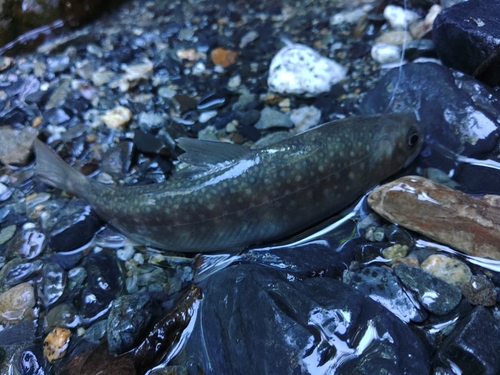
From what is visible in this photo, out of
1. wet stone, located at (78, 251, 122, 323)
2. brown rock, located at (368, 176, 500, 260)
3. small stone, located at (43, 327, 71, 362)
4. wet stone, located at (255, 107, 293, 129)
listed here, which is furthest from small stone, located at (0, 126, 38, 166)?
brown rock, located at (368, 176, 500, 260)

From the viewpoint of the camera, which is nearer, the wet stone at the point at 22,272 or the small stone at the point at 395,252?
the small stone at the point at 395,252

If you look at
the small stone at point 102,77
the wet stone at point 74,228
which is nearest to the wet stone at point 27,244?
the wet stone at point 74,228

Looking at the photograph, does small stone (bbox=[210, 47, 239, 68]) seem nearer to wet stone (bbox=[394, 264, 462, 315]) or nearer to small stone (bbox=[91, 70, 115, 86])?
small stone (bbox=[91, 70, 115, 86])

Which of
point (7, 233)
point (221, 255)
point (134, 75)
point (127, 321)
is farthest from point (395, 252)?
point (134, 75)

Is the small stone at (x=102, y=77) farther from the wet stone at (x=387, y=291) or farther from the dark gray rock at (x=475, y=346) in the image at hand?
the dark gray rock at (x=475, y=346)

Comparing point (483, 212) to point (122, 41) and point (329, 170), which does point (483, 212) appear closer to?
point (329, 170)

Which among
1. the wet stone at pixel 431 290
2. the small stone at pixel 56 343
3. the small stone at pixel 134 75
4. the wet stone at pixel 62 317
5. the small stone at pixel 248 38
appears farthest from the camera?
the small stone at pixel 248 38

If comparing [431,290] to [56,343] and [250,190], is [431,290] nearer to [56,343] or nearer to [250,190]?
[250,190]

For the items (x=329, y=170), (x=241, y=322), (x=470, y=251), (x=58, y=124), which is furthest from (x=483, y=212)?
(x=58, y=124)
